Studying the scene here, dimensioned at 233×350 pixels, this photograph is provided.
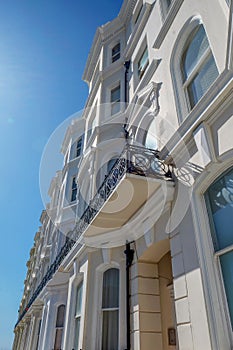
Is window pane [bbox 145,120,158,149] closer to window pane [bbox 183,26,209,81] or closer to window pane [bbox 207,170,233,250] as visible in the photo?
window pane [bbox 183,26,209,81]

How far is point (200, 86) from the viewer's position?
6008mm

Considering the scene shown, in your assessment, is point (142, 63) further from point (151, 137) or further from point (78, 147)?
point (78, 147)

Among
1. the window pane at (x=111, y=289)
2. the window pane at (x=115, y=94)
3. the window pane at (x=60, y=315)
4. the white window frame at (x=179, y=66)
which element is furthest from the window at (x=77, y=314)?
the window pane at (x=115, y=94)

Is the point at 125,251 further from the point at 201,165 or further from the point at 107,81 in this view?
the point at 107,81

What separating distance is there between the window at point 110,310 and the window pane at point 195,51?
5.40 meters

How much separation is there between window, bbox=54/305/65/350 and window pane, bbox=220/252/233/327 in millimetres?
9621

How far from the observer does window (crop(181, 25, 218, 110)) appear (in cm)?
574

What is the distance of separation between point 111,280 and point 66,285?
5388mm

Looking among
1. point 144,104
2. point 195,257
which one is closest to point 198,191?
point 195,257

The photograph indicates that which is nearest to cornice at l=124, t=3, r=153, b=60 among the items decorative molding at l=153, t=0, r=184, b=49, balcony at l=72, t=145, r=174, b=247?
decorative molding at l=153, t=0, r=184, b=49

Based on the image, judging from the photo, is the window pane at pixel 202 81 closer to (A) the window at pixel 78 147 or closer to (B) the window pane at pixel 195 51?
(B) the window pane at pixel 195 51

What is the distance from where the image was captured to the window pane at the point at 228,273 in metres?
4.04

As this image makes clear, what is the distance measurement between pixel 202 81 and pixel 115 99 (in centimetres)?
668

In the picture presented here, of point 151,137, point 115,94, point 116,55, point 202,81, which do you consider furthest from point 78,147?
point 202,81
